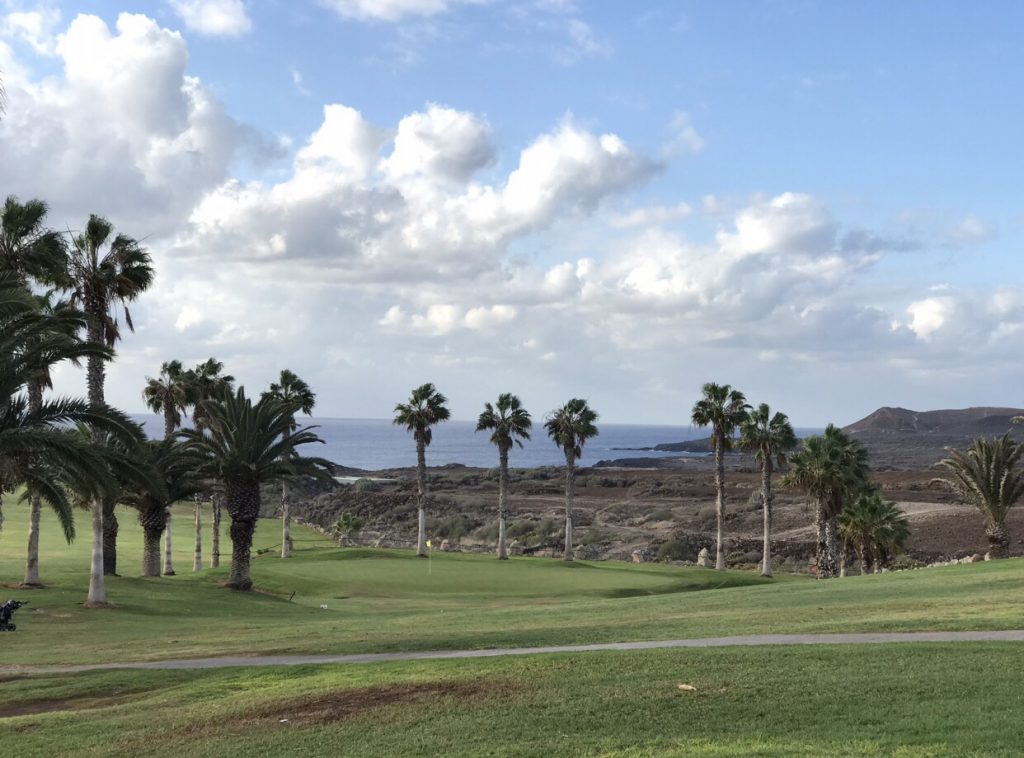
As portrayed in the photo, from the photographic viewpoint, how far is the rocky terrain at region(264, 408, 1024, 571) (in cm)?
7088

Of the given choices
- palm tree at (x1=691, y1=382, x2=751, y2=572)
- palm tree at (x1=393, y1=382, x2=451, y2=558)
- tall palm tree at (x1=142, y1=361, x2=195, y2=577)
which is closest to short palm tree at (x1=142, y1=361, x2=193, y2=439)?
tall palm tree at (x1=142, y1=361, x2=195, y2=577)

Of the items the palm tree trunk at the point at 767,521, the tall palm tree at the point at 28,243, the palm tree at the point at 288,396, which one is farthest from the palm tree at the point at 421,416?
the tall palm tree at the point at 28,243

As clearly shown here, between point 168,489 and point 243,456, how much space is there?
13.5 feet

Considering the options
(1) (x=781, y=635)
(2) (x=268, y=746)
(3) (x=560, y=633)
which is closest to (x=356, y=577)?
(3) (x=560, y=633)

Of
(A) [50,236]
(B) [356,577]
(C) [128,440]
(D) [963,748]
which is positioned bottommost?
(B) [356,577]

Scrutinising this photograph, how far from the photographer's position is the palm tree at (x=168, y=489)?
40.8 meters

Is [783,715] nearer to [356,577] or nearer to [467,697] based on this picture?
[467,697]

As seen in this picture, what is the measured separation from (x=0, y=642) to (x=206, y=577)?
1912 centimetres

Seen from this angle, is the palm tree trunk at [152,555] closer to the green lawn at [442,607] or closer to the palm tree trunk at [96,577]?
the green lawn at [442,607]

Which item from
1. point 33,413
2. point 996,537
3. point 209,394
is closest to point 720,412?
point 996,537

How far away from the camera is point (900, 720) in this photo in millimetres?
11516

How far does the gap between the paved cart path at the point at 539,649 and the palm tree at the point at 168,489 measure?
823 inches

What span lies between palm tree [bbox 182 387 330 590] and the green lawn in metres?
1.93

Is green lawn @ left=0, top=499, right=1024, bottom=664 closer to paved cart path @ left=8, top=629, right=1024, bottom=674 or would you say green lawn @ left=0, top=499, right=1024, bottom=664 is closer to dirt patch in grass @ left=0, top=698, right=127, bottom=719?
paved cart path @ left=8, top=629, right=1024, bottom=674
